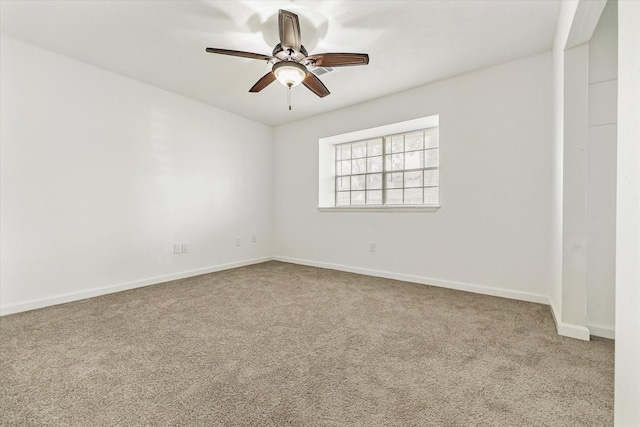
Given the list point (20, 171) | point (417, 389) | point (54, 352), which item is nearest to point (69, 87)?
point (20, 171)

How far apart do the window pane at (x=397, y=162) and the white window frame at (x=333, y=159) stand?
0.33 meters

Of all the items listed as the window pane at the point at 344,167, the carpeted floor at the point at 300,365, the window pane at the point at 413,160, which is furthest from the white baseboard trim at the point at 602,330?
the window pane at the point at 344,167

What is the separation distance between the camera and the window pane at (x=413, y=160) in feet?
12.5

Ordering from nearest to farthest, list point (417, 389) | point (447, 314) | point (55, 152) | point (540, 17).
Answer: point (417, 389), point (540, 17), point (447, 314), point (55, 152)

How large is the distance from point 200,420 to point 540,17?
11.6ft

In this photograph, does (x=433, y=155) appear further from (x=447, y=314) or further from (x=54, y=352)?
(x=54, y=352)

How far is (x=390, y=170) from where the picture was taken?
161 inches

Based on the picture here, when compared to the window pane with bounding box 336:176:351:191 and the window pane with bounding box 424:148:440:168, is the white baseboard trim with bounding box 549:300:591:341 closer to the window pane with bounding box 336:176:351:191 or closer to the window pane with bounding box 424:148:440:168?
the window pane with bounding box 424:148:440:168

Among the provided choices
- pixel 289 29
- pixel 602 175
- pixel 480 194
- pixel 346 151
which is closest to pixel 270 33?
pixel 289 29

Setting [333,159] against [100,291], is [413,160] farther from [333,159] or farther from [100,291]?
[100,291]

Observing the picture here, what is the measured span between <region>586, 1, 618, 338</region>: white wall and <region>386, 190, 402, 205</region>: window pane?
211cm

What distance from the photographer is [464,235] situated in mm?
3186

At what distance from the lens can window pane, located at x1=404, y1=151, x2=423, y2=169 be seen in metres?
3.82

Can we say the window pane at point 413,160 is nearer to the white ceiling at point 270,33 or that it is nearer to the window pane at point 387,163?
the window pane at point 387,163
